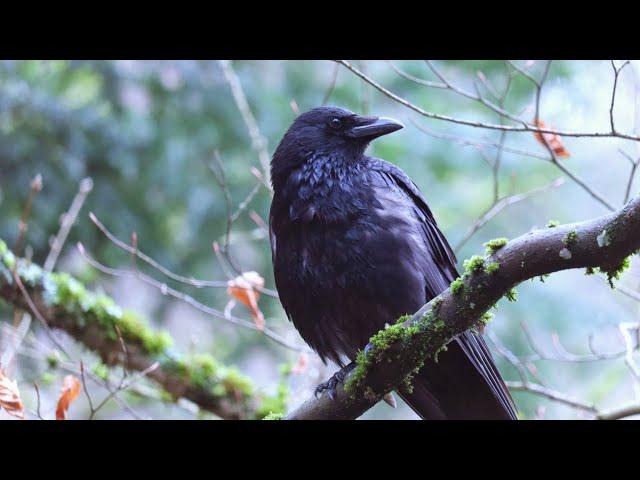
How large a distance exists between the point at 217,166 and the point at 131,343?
2354mm

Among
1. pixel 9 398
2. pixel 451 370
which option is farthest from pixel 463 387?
pixel 9 398

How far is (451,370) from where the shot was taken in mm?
3533

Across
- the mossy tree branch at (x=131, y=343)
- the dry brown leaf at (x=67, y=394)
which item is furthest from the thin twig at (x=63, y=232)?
the dry brown leaf at (x=67, y=394)

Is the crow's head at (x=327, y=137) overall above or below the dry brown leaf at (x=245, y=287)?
above

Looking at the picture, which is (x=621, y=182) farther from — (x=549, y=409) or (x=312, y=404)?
(x=312, y=404)

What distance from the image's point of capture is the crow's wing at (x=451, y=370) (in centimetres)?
340

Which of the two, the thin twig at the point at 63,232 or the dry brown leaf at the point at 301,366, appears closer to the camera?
the dry brown leaf at the point at 301,366

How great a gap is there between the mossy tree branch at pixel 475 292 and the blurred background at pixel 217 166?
10.4 feet

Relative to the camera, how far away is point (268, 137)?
753 cm

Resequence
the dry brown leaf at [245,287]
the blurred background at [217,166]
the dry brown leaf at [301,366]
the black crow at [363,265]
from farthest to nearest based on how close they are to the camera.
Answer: the blurred background at [217,166], the dry brown leaf at [301,366], the dry brown leaf at [245,287], the black crow at [363,265]

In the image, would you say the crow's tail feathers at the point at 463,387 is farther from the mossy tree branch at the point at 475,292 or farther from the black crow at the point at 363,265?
the mossy tree branch at the point at 475,292

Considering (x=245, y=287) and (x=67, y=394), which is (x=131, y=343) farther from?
(x=67, y=394)
